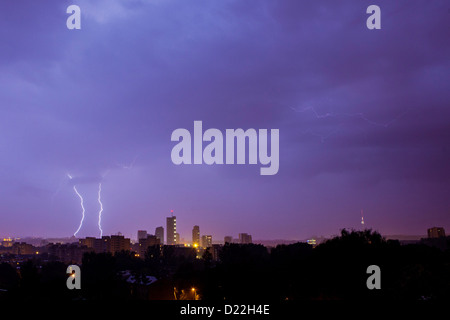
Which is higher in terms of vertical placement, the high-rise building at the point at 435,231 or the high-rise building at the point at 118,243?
the high-rise building at the point at 435,231

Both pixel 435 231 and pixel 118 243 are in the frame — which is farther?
pixel 435 231

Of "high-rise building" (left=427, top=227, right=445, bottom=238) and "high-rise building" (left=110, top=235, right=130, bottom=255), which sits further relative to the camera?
"high-rise building" (left=427, top=227, right=445, bottom=238)

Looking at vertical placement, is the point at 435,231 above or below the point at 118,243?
above

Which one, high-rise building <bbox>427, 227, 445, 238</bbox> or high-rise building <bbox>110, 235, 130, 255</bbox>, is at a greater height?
high-rise building <bbox>427, 227, 445, 238</bbox>

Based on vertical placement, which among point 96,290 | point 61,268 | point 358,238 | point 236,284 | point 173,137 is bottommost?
point 61,268

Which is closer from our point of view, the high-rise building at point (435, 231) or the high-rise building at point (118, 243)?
the high-rise building at point (118, 243)
